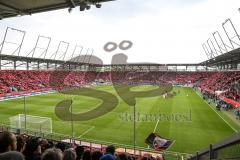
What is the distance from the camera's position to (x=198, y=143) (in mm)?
22547

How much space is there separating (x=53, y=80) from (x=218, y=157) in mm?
73583

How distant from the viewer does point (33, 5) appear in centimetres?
873

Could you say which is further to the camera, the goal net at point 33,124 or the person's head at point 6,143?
the goal net at point 33,124

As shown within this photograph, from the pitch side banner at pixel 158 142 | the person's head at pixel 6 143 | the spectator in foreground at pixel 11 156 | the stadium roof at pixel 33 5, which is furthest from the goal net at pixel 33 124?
the spectator in foreground at pixel 11 156

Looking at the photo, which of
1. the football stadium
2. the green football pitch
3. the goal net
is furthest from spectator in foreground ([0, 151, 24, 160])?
the goal net

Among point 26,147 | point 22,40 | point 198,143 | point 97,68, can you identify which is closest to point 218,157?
point 26,147

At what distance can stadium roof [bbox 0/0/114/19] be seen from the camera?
8336mm

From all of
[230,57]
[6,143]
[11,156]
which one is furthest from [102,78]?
[11,156]

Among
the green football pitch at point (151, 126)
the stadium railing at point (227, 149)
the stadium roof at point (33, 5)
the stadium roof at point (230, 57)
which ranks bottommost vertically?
the green football pitch at point (151, 126)

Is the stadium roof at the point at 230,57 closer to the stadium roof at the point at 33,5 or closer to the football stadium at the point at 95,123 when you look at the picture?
the football stadium at the point at 95,123

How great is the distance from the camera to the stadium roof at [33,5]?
8.34m

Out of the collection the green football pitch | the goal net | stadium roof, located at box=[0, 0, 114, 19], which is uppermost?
stadium roof, located at box=[0, 0, 114, 19]

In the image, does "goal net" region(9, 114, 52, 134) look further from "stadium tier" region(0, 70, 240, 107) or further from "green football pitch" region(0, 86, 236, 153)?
"stadium tier" region(0, 70, 240, 107)

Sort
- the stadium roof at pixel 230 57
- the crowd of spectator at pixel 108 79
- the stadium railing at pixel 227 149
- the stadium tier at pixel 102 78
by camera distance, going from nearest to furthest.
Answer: the stadium railing at pixel 227 149 < the stadium roof at pixel 230 57 < the stadium tier at pixel 102 78 < the crowd of spectator at pixel 108 79
